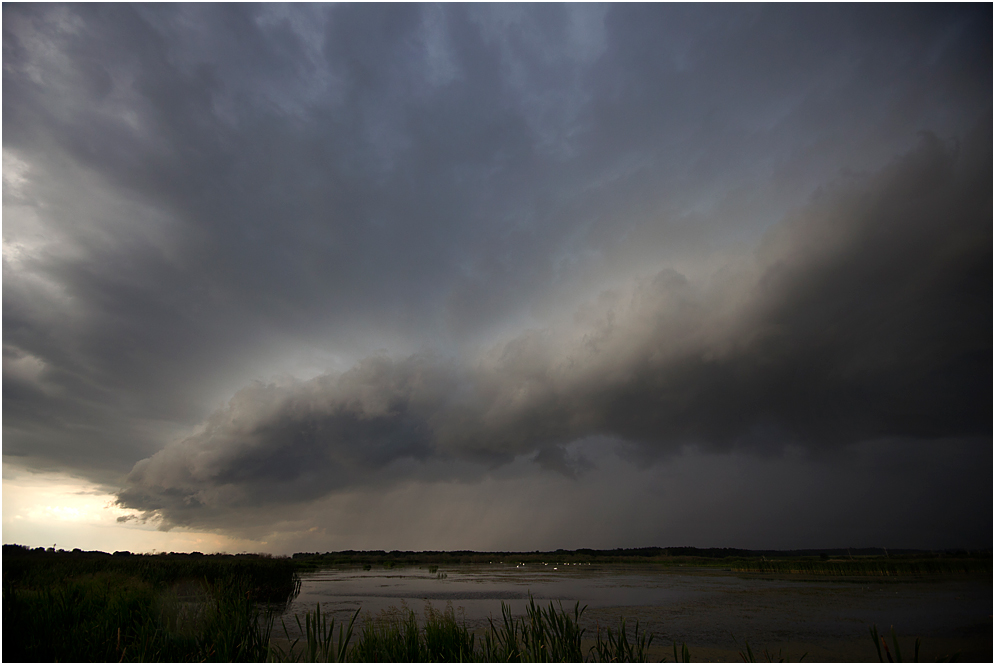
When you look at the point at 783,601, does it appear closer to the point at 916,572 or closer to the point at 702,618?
the point at 702,618

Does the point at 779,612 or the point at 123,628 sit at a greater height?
the point at 123,628

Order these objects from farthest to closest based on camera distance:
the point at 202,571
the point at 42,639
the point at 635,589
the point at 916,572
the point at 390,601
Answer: the point at 916,572
the point at 635,589
the point at 390,601
the point at 202,571
the point at 42,639

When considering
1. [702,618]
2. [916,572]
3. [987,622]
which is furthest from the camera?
[916,572]

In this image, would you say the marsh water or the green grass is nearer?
the green grass

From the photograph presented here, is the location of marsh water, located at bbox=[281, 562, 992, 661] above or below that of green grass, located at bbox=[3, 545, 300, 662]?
A: below

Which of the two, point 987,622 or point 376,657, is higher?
point 376,657

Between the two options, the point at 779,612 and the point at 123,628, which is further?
the point at 779,612

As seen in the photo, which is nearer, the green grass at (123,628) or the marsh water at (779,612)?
the green grass at (123,628)

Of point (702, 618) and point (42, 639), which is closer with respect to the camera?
point (42, 639)

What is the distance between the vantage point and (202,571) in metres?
27.5

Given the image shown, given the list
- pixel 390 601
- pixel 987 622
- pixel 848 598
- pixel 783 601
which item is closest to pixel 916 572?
pixel 848 598


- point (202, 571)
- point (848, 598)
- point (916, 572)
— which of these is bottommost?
point (916, 572)

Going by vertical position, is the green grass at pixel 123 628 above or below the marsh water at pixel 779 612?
above

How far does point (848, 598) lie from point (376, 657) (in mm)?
32807
